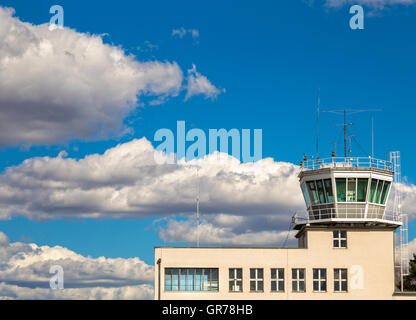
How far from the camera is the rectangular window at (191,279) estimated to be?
64000 millimetres

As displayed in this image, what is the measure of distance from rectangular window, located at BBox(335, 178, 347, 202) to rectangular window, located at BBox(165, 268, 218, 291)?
1421 centimetres

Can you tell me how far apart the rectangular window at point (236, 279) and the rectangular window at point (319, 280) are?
7.11 metres

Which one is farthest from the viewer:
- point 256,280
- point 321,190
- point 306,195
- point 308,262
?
point 306,195

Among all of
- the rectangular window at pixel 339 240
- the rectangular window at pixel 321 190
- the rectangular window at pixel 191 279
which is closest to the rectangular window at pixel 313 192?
the rectangular window at pixel 321 190

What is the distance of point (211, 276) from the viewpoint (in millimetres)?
64375

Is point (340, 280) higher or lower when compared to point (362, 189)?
lower

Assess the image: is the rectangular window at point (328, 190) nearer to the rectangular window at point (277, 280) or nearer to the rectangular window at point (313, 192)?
the rectangular window at point (313, 192)

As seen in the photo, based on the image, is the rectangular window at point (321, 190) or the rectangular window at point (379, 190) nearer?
the rectangular window at point (379, 190)

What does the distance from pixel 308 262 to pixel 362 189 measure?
29.8 feet

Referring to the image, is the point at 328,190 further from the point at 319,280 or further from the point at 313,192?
the point at 319,280

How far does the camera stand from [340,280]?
2537 inches

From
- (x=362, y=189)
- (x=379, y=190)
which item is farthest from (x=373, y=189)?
(x=362, y=189)
